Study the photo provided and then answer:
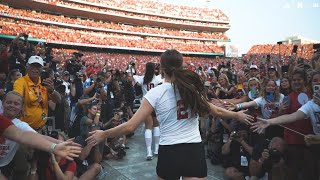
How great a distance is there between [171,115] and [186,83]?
0.32m

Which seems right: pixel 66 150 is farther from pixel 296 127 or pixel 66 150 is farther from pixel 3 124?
pixel 296 127

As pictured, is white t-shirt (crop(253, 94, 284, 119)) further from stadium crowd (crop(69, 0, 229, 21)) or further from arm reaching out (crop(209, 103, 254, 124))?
stadium crowd (crop(69, 0, 229, 21))

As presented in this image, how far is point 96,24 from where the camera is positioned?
41.6m

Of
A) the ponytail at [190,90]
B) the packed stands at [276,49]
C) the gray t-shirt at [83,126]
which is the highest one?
the packed stands at [276,49]

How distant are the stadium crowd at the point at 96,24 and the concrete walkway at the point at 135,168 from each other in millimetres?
30730

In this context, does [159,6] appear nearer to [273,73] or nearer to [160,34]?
[160,34]

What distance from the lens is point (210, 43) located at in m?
57.2

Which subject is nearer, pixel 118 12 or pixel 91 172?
pixel 91 172

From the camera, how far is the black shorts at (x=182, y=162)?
2373 millimetres

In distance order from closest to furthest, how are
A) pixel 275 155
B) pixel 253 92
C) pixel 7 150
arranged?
pixel 7 150 < pixel 275 155 < pixel 253 92

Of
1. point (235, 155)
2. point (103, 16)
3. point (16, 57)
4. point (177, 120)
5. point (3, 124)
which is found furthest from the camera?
point (103, 16)

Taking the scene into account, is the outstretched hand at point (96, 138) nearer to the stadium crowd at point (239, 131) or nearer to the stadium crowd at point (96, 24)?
the stadium crowd at point (239, 131)

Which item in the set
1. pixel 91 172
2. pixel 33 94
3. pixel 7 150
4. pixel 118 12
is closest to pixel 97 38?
pixel 118 12

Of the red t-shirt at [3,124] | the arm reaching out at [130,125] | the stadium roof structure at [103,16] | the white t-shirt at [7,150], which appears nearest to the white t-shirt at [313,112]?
the arm reaching out at [130,125]
